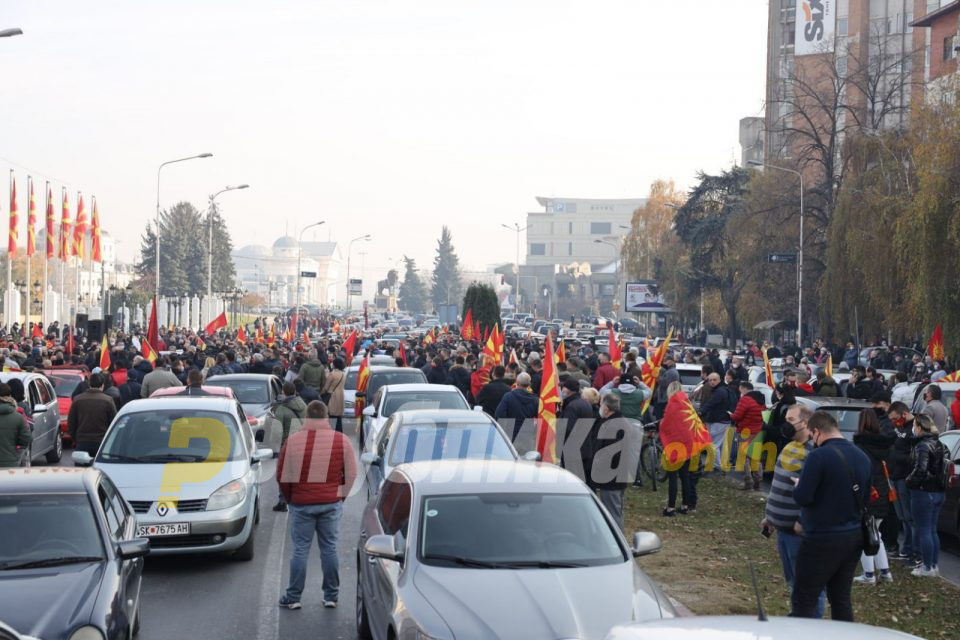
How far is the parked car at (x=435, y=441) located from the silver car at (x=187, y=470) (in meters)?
1.22

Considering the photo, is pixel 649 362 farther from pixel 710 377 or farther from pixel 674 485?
pixel 674 485

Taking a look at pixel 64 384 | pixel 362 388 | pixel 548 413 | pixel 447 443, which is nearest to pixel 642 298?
pixel 362 388

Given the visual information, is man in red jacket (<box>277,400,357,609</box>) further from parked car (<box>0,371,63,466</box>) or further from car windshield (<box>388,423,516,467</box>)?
parked car (<box>0,371,63,466</box>)

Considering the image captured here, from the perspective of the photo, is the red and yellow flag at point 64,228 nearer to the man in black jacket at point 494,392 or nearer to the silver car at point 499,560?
the man in black jacket at point 494,392

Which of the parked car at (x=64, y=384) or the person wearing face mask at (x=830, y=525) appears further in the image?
the parked car at (x=64, y=384)

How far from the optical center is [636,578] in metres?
6.79

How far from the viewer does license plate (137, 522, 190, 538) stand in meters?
10.2

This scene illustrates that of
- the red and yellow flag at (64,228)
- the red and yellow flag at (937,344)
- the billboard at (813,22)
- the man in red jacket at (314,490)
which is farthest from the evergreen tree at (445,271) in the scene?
the man in red jacket at (314,490)

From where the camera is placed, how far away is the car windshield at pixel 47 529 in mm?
7332

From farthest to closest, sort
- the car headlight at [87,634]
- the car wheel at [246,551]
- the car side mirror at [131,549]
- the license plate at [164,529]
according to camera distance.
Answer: the car wheel at [246,551] < the license plate at [164,529] < the car side mirror at [131,549] < the car headlight at [87,634]

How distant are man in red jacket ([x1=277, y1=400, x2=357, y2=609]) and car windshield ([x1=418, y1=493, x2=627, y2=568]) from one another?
78.8 inches

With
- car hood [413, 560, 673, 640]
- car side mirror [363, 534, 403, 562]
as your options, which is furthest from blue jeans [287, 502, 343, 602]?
car hood [413, 560, 673, 640]

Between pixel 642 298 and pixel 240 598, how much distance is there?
220ft

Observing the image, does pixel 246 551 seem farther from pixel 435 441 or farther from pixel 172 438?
pixel 435 441
